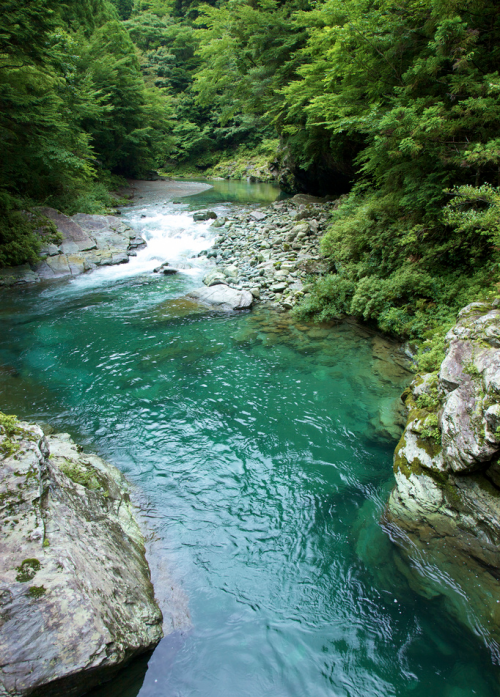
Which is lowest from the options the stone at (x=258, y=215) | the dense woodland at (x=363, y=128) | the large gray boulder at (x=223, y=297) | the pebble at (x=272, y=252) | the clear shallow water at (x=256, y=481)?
the clear shallow water at (x=256, y=481)

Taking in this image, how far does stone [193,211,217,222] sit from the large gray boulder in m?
8.38

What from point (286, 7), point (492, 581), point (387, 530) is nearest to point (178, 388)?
point (387, 530)

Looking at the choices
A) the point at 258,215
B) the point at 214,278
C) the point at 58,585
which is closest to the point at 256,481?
the point at 58,585

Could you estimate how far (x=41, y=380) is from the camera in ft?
22.3

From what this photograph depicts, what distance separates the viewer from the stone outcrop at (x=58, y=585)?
2199 mm

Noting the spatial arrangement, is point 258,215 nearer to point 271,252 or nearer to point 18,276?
point 271,252

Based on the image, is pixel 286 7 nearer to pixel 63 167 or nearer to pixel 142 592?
pixel 63 167

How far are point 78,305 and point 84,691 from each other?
9.39 meters

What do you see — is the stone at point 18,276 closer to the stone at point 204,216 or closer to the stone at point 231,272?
the stone at point 231,272

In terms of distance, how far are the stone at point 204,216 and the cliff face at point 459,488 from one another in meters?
15.7

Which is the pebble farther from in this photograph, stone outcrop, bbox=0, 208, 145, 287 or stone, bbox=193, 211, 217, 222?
stone outcrop, bbox=0, 208, 145, 287

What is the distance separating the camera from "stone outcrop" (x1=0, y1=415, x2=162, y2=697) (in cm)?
220

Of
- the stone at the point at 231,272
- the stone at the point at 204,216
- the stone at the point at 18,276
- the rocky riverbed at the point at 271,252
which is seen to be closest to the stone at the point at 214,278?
the rocky riverbed at the point at 271,252

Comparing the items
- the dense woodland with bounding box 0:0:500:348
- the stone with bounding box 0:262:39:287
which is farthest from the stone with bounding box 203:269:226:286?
the stone with bounding box 0:262:39:287
